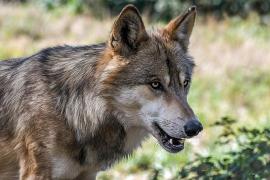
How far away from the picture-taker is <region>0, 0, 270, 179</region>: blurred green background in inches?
291

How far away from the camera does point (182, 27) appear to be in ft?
19.9

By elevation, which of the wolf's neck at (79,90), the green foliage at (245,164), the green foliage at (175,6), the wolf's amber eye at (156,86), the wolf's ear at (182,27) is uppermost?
the wolf's ear at (182,27)

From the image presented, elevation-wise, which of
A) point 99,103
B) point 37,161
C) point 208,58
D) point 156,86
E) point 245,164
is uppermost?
point 156,86

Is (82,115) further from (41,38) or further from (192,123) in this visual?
(41,38)

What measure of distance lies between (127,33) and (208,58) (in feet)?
28.3

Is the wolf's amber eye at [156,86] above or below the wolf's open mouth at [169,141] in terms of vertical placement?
above

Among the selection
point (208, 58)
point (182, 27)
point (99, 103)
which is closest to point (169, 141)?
point (99, 103)

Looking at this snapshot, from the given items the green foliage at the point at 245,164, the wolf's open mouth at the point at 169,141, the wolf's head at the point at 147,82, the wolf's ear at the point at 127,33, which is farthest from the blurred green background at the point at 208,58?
the wolf's ear at the point at 127,33

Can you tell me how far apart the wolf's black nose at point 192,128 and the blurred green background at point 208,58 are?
926 mm

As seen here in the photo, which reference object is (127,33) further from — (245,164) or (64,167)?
(245,164)

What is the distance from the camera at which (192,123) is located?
18.0 ft

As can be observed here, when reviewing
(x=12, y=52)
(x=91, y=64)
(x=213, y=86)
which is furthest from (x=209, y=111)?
(x=91, y=64)

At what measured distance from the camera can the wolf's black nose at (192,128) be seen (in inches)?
215

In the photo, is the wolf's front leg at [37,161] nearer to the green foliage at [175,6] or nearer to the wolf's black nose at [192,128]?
the wolf's black nose at [192,128]
